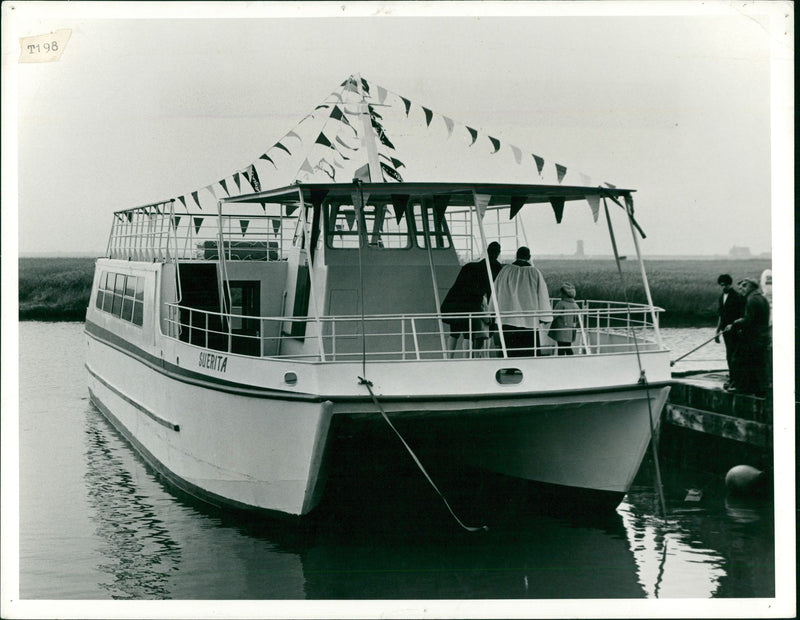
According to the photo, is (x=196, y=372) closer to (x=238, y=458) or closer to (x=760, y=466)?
(x=238, y=458)

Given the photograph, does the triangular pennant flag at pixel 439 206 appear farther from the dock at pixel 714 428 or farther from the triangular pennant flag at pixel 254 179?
the dock at pixel 714 428

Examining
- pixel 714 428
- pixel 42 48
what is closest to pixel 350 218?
pixel 42 48

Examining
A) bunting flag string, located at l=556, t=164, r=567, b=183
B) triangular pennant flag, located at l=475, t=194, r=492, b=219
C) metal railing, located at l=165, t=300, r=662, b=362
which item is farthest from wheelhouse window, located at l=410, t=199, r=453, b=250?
bunting flag string, located at l=556, t=164, r=567, b=183

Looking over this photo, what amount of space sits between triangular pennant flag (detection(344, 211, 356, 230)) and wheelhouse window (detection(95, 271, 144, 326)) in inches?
166

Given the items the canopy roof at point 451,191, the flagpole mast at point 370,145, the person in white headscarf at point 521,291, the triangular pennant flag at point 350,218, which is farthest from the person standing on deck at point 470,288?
the flagpole mast at point 370,145

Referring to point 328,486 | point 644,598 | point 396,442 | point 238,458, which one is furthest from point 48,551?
point 644,598

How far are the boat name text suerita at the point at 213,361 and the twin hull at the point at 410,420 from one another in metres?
0.02

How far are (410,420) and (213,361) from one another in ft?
8.47

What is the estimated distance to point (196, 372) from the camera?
12242 millimetres

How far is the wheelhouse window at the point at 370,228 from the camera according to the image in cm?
1262

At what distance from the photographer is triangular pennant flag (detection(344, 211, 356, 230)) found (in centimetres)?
1285

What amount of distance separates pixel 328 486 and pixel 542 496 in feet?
8.73

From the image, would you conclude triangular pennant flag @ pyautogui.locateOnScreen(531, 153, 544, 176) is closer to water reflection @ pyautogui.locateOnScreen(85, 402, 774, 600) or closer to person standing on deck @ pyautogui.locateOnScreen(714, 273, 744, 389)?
water reflection @ pyautogui.locateOnScreen(85, 402, 774, 600)

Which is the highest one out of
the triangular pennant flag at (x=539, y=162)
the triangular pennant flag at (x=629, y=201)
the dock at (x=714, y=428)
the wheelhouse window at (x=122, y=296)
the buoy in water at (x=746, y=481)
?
the triangular pennant flag at (x=539, y=162)
